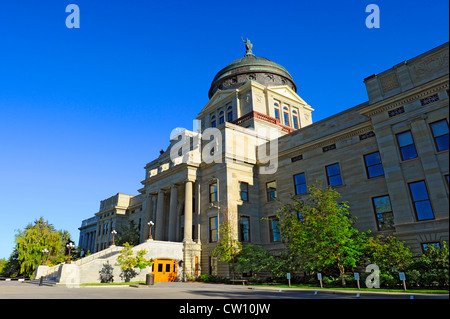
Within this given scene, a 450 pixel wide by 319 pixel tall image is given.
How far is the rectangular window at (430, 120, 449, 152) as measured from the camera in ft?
65.6

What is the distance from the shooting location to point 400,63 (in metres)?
22.9

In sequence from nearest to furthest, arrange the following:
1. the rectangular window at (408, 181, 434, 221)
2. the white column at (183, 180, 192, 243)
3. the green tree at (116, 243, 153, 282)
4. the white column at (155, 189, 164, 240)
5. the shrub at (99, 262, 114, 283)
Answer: the rectangular window at (408, 181, 434, 221)
the shrub at (99, 262, 114, 283)
the green tree at (116, 243, 153, 282)
the white column at (183, 180, 192, 243)
the white column at (155, 189, 164, 240)

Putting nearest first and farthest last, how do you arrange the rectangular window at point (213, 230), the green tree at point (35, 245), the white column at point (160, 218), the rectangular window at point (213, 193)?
the rectangular window at point (213, 230) → the rectangular window at point (213, 193) → the white column at point (160, 218) → the green tree at point (35, 245)

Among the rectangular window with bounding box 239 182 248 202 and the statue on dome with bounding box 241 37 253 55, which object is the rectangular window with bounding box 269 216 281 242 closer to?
the rectangular window with bounding box 239 182 248 202

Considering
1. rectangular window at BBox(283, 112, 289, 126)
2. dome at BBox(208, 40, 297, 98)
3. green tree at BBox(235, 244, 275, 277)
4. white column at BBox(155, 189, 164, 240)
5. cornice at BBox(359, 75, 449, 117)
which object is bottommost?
green tree at BBox(235, 244, 275, 277)

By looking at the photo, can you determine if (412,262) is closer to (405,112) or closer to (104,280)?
(405,112)

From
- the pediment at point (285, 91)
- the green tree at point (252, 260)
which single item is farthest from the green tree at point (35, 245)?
the pediment at point (285, 91)

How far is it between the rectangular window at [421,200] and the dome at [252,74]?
34508 mm

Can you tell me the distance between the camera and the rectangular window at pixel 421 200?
19.9 meters

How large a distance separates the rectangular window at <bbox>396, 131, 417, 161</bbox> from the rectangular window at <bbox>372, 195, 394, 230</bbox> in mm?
4057

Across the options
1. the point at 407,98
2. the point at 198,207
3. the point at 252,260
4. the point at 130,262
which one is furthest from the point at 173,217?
the point at 407,98

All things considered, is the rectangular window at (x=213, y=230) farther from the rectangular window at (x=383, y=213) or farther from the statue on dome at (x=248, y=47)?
the statue on dome at (x=248, y=47)

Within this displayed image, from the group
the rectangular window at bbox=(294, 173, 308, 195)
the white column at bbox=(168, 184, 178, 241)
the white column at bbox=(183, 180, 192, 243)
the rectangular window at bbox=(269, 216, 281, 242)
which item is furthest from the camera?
the white column at bbox=(168, 184, 178, 241)

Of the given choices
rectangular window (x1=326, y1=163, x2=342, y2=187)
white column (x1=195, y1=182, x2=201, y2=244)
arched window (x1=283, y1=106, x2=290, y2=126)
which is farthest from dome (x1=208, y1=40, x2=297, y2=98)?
rectangular window (x1=326, y1=163, x2=342, y2=187)
